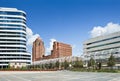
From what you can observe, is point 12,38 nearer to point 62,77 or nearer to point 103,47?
point 103,47

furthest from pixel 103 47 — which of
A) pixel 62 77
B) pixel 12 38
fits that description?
pixel 62 77

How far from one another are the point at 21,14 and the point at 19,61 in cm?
3107

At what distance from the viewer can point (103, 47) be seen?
15850 cm

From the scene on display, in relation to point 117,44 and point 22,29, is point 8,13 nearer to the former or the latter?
point 22,29

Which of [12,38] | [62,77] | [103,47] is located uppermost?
[12,38]

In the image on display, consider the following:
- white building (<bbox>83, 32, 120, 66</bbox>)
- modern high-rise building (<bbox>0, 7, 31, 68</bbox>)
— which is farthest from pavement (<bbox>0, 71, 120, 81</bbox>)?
modern high-rise building (<bbox>0, 7, 31, 68</bbox>)

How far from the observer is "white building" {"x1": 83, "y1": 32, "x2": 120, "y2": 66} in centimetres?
13235

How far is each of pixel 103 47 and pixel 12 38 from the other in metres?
58.2

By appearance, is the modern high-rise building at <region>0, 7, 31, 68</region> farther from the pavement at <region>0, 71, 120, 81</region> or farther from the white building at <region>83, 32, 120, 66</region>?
the pavement at <region>0, 71, 120, 81</region>

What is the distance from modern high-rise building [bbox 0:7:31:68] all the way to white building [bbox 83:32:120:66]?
4346cm

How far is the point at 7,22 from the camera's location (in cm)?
16338

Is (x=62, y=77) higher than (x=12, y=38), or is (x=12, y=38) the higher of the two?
(x=12, y=38)

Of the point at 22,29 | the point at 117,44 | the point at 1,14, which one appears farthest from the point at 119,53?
the point at 1,14

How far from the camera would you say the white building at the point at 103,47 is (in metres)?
132
